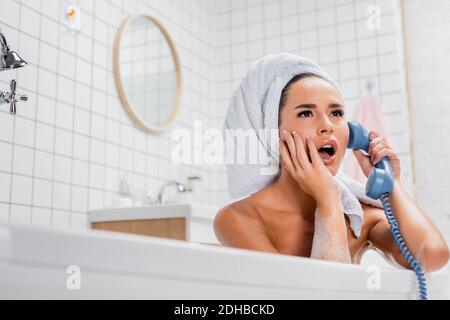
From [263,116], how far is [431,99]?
6.02 feet

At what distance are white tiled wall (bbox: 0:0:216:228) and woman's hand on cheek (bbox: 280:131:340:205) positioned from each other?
1049mm

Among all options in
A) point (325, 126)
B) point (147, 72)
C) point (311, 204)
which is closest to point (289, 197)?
point (311, 204)

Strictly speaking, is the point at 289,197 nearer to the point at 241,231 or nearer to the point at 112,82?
the point at 241,231

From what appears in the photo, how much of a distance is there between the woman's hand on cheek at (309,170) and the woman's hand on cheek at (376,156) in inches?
5.7

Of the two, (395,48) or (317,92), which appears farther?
(395,48)

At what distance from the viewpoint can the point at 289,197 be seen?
1038 millimetres

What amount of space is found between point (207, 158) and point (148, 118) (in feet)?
1.71

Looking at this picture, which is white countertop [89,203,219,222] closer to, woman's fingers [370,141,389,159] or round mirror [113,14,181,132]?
round mirror [113,14,181,132]

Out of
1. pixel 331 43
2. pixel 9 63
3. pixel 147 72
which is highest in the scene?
pixel 331 43

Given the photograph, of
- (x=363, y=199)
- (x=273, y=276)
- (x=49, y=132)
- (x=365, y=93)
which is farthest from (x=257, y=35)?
(x=273, y=276)

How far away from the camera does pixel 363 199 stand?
1122mm

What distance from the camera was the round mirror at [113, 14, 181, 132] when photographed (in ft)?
7.91

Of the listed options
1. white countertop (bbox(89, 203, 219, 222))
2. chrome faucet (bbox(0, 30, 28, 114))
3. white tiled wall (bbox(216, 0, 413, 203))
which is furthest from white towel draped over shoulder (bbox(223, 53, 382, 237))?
→ white tiled wall (bbox(216, 0, 413, 203))
